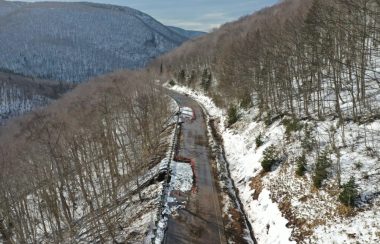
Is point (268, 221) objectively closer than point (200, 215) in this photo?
Yes

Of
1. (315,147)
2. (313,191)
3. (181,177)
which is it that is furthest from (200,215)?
(315,147)

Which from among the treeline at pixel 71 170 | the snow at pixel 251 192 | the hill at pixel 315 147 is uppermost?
the hill at pixel 315 147

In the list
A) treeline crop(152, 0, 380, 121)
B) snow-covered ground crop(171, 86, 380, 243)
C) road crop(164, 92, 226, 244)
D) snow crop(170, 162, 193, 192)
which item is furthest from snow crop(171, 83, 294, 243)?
treeline crop(152, 0, 380, 121)

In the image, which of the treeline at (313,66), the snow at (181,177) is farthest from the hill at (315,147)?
the snow at (181,177)

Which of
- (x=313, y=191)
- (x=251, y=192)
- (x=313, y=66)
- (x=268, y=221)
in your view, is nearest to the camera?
(x=313, y=191)

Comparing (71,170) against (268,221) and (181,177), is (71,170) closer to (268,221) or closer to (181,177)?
(181,177)

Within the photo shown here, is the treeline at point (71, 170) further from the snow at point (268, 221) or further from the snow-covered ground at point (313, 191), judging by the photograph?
the snow at point (268, 221)

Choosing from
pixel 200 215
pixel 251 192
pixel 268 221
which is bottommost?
pixel 200 215
